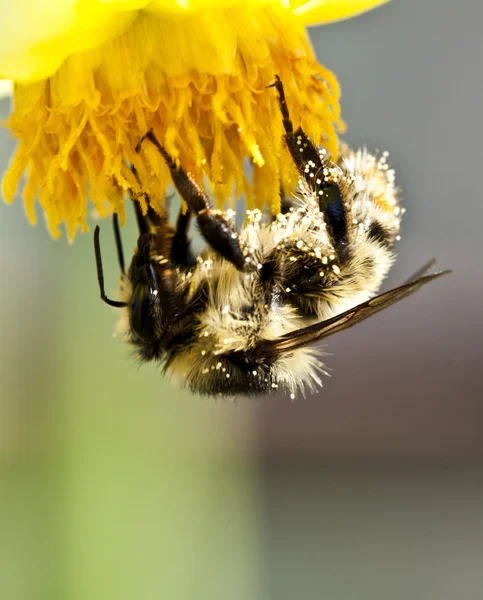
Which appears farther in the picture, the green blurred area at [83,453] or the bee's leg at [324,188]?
the green blurred area at [83,453]

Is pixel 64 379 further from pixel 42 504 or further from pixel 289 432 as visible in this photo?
pixel 289 432

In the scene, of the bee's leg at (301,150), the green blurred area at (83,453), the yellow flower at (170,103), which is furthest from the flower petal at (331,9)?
the green blurred area at (83,453)

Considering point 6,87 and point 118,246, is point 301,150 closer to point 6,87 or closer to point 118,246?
point 118,246

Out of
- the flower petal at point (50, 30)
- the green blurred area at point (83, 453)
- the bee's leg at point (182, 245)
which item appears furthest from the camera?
the green blurred area at point (83, 453)

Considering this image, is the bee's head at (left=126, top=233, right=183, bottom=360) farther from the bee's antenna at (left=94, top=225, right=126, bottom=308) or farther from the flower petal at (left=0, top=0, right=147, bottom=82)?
the flower petal at (left=0, top=0, right=147, bottom=82)

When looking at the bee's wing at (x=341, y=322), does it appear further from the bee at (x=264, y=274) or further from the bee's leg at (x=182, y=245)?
the bee's leg at (x=182, y=245)

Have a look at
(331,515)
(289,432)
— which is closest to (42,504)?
(289,432)
